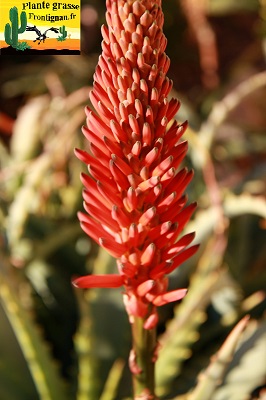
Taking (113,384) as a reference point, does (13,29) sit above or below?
above

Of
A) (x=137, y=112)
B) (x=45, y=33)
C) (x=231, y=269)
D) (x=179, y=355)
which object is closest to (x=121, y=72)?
(x=137, y=112)

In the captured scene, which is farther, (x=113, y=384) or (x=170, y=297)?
(x=113, y=384)

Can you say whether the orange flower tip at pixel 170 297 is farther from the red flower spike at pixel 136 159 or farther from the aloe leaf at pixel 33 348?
the aloe leaf at pixel 33 348

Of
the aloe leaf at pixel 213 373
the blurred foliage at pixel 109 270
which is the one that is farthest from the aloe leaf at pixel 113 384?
the aloe leaf at pixel 213 373

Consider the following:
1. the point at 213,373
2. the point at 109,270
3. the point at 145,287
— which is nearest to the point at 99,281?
the point at 145,287

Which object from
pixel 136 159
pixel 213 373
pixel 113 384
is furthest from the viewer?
pixel 113 384

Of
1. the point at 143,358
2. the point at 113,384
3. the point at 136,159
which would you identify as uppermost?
the point at 136,159

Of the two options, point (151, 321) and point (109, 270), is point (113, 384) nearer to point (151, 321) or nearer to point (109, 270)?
point (109, 270)
